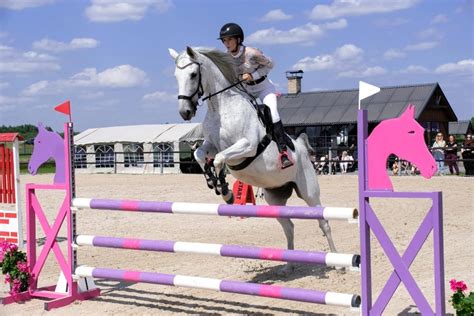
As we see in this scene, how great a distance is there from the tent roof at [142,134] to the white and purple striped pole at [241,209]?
66.3ft

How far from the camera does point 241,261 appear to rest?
6.70m

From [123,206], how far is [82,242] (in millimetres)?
579

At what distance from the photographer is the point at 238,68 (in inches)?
217

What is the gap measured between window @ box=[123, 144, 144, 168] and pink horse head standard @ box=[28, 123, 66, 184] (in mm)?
21179

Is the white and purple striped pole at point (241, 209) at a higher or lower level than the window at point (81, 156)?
lower

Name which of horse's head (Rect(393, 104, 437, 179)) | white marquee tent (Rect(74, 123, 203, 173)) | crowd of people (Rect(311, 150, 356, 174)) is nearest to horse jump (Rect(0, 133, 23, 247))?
horse's head (Rect(393, 104, 437, 179))

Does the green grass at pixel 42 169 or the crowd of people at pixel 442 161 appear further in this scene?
the green grass at pixel 42 169

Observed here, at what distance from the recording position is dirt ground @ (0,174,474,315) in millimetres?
4836

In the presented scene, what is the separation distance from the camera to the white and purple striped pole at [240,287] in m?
3.84

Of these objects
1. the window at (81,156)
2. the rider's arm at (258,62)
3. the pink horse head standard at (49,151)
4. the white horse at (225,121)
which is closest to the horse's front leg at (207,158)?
the white horse at (225,121)

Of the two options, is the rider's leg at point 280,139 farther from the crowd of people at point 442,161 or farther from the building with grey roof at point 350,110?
the building with grey roof at point 350,110

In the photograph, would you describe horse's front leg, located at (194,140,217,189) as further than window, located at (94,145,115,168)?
No

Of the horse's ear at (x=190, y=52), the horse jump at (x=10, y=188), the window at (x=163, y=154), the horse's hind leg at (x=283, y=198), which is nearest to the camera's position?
the horse's ear at (x=190, y=52)

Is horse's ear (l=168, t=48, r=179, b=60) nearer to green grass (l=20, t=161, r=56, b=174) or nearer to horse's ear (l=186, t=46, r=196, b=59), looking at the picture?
horse's ear (l=186, t=46, r=196, b=59)
